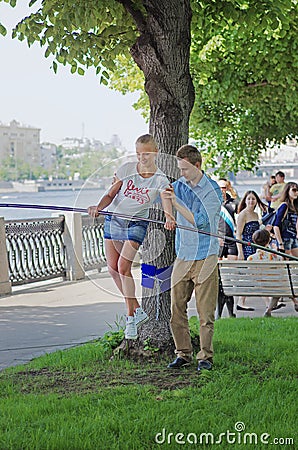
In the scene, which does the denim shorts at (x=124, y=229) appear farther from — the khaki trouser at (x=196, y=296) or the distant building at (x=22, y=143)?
the distant building at (x=22, y=143)

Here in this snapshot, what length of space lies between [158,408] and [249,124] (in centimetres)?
1674

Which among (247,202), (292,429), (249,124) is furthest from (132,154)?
(249,124)

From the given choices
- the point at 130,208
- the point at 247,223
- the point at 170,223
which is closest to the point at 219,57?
the point at 247,223

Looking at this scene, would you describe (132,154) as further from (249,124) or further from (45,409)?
(249,124)

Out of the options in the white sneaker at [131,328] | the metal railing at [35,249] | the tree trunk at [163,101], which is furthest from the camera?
the metal railing at [35,249]

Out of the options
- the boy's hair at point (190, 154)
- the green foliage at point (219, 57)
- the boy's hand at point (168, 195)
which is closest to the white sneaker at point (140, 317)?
the boy's hand at point (168, 195)

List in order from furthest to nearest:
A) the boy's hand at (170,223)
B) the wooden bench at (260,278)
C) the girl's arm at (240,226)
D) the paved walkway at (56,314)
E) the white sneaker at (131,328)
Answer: the girl's arm at (240,226) → the wooden bench at (260,278) → the paved walkway at (56,314) → the white sneaker at (131,328) → the boy's hand at (170,223)

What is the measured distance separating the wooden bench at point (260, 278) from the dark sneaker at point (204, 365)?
10.1 ft

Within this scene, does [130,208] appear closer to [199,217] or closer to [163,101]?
[199,217]

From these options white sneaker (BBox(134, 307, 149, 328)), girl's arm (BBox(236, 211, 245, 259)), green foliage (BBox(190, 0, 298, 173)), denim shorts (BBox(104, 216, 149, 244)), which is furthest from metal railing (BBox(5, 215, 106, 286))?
denim shorts (BBox(104, 216, 149, 244))

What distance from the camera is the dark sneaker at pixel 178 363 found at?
6.89 m

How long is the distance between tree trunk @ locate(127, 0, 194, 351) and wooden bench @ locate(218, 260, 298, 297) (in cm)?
249

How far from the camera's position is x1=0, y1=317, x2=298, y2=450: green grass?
484cm

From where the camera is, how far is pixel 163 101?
24.4ft
